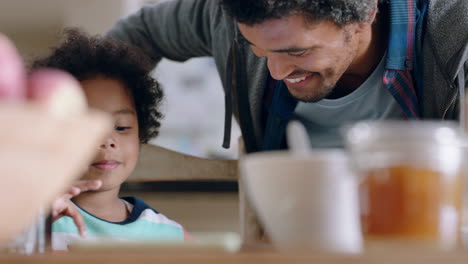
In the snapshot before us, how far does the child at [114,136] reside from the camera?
134 cm

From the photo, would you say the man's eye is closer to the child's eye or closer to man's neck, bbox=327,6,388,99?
man's neck, bbox=327,6,388,99

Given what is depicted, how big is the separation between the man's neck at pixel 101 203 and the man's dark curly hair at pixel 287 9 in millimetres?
486

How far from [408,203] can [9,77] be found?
1.11 feet

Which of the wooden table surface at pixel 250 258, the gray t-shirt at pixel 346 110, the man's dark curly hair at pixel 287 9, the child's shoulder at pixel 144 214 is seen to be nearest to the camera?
the wooden table surface at pixel 250 258

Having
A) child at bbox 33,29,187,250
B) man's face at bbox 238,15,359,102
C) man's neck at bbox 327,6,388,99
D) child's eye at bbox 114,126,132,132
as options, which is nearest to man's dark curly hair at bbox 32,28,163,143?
child at bbox 33,29,187,250

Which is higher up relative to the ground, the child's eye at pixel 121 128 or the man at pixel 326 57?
the man at pixel 326 57

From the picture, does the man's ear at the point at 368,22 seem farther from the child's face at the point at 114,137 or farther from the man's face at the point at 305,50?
the child's face at the point at 114,137

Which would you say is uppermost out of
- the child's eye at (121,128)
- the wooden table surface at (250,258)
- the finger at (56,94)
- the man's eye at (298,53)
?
the finger at (56,94)

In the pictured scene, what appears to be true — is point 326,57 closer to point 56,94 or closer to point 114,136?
point 114,136

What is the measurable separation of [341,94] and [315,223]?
1194 millimetres

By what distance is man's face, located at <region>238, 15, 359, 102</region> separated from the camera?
134 cm

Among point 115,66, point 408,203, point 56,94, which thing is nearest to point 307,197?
point 408,203

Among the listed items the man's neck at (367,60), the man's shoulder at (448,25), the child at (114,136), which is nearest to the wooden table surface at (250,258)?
the child at (114,136)

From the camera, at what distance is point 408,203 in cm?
52
